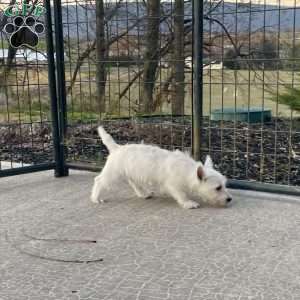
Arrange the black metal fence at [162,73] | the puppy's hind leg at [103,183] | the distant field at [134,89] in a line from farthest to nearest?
the distant field at [134,89]
the black metal fence at [162,73]
the puppy's hind leg at [103,183]

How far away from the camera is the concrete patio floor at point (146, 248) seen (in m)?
3.36

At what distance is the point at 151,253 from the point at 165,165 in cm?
139

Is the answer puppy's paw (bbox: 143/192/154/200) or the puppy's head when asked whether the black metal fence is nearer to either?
the puppy's head

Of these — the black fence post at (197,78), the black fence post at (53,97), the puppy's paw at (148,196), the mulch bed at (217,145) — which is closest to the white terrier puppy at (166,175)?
the puppy's paw at (148,196)

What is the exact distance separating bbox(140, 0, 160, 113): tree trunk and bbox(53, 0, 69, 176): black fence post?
1.00m

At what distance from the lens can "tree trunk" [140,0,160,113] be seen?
6.38 meters

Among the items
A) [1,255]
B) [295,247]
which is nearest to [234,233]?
[295,247]

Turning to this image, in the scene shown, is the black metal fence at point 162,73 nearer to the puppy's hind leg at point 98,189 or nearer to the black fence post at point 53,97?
the black fence post at point 53,97

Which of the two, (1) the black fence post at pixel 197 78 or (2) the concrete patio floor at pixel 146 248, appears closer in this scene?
(2) the concrete patio floor at pixel 146 248

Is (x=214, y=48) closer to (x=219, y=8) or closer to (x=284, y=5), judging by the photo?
(x=219, y=8)

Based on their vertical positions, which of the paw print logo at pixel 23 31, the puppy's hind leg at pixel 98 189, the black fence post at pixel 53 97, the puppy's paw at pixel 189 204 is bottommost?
the puppy's paw at pixel 189 204

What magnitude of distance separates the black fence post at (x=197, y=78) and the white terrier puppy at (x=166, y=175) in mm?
375

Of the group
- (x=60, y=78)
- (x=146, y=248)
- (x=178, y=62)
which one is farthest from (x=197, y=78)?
(x=146, y=248)

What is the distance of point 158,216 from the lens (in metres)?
4.86
